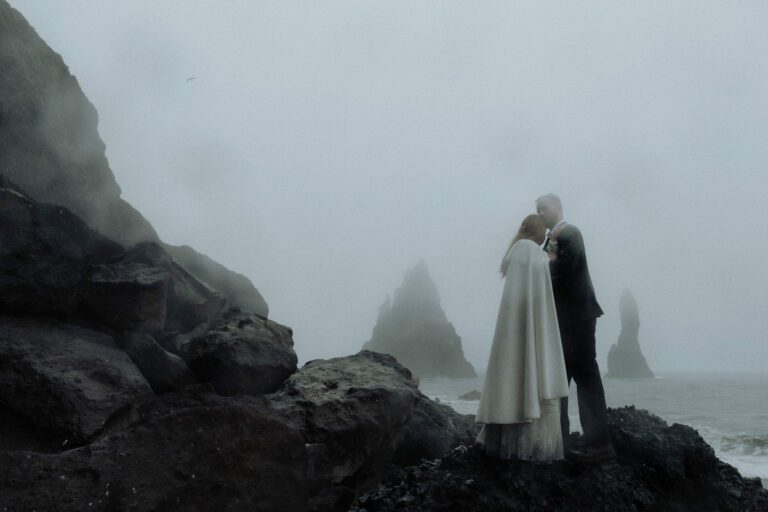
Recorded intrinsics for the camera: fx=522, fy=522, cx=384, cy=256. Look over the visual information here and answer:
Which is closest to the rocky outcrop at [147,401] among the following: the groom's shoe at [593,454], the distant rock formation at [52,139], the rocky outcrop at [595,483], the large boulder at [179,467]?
the large boulder at [179,467]

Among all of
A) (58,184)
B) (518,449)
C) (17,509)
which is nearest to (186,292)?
(58,184)

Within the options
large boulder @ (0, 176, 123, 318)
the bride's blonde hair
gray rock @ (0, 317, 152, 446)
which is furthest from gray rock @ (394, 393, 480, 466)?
large boulder @ (0, 176, 123, 318)

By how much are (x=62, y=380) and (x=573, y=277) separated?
173 inches

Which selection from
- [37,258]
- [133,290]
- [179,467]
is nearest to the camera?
[179,467]

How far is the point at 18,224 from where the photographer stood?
173 inches

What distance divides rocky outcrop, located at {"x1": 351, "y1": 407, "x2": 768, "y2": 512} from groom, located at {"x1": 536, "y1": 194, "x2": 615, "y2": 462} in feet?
1.27

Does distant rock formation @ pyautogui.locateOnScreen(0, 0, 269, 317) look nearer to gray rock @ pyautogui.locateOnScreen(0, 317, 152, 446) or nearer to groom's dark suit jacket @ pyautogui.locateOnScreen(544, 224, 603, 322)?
gray rock @ pyautogui.locateOnScreen(0, 317, 152, 446)

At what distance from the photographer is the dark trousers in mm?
4672

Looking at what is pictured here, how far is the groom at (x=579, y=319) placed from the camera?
4.70 meters

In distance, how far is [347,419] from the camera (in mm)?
4766

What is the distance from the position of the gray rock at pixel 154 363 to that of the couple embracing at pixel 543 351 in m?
2.82

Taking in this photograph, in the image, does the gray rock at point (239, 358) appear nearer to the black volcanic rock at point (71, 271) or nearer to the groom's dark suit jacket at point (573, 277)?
the black volcanic rock at point (71, 271)

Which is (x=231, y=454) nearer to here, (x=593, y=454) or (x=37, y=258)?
(x=37, y=258)

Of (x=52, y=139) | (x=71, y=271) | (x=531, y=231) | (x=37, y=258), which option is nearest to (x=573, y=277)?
(x=531, y=231)
